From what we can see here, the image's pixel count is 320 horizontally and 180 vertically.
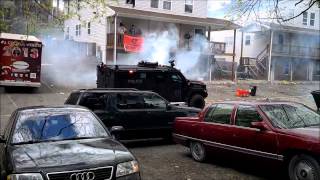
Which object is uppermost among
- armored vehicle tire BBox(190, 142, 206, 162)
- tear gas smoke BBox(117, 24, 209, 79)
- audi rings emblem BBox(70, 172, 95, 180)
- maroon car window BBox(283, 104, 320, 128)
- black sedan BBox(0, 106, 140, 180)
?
tear gas smoke BBox(117, 24, 209, 79)

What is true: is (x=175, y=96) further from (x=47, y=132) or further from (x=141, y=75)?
(x=47, y=132)

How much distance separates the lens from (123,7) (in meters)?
33.8

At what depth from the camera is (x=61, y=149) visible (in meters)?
6.21

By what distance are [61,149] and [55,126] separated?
3.05 feet

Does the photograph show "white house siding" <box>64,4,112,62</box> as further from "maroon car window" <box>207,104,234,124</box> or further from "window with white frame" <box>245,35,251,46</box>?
"maroon car window" <box>207,104,234,124</box>

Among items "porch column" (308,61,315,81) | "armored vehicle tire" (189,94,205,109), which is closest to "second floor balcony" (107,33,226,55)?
"porch column" (308,61,315,81)

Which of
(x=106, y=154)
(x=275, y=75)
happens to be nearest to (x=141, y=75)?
(x=106, y=154)

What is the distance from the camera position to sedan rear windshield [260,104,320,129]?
26.8 feet

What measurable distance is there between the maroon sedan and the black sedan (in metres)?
2.77

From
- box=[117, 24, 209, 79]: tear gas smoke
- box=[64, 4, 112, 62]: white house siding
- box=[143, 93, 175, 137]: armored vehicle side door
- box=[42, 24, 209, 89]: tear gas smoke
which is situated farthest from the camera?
box=[64, 4, 112, 62]: white house siding

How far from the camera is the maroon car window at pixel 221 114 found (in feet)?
30.6

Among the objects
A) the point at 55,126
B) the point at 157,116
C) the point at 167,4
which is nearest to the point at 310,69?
the point at 167,4

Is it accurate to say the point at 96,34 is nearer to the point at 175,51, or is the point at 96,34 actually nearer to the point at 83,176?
the point at 175,51

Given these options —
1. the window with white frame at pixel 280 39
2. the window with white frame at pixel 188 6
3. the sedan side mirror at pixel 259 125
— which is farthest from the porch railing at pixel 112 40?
the sedan side mirror at pixel 259 125
